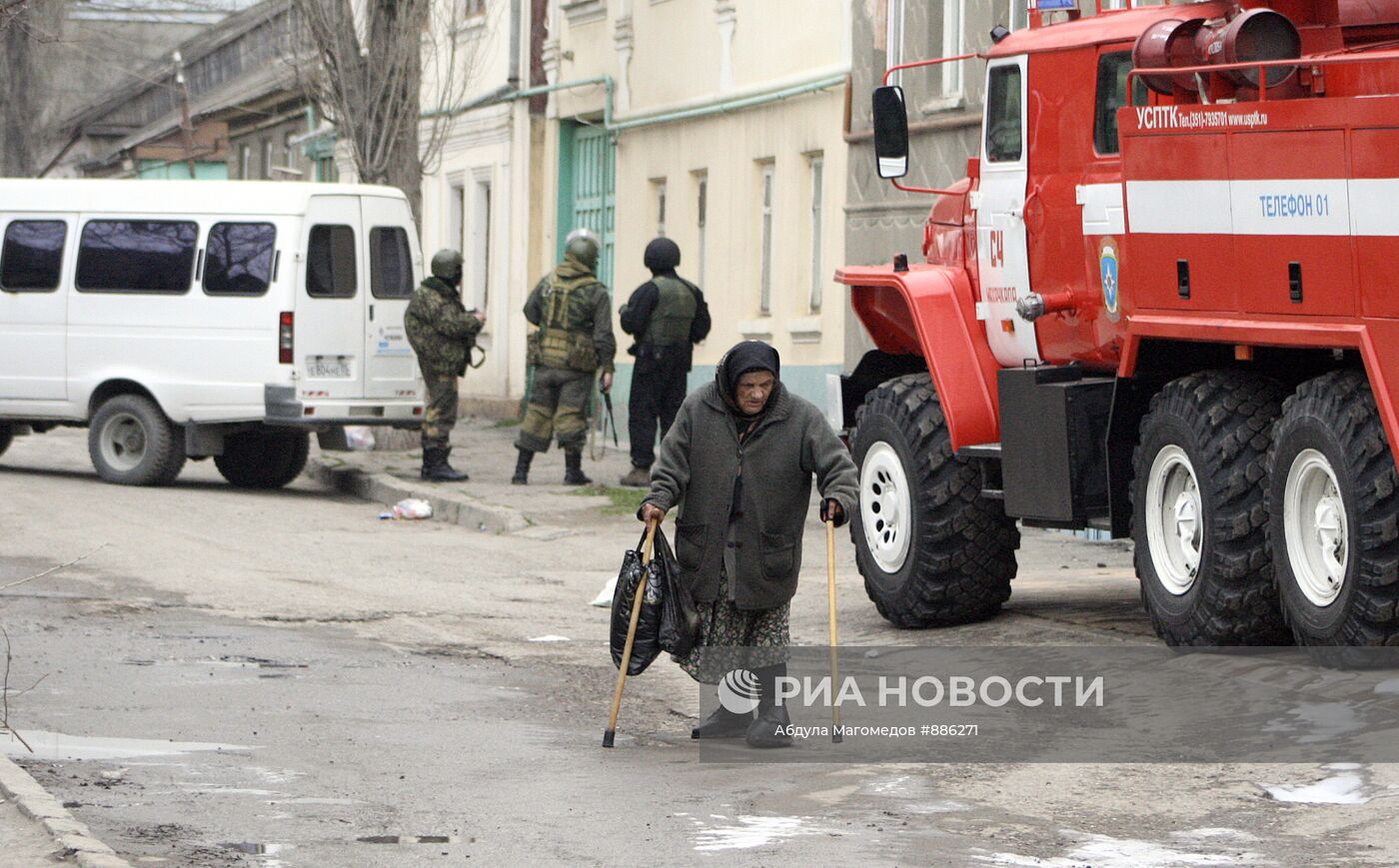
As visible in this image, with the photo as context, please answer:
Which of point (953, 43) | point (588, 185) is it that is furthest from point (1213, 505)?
point (588, 185)

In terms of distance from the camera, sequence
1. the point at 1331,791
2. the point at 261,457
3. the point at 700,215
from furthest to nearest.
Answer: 1. the point at 700,215
2. the point at 261,457
3. the point at 1331,791

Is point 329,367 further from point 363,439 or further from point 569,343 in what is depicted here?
point 363,439

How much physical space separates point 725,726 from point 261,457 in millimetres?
13077

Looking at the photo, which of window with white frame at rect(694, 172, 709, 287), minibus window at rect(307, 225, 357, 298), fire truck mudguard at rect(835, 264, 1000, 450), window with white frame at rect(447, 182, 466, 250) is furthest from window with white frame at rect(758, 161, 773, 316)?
fire truck mudguard at rect(835, 264, 1000, 450)

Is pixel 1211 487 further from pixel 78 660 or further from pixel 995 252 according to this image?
pixel 78 660

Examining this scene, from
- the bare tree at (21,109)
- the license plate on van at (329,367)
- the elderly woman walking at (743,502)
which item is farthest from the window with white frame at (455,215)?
the elderly woman walking at (743,502)

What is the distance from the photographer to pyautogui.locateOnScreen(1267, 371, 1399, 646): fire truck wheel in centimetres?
897

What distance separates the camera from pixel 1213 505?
9.98 meters

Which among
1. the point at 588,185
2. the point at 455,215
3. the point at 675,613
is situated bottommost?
the point at 675,613

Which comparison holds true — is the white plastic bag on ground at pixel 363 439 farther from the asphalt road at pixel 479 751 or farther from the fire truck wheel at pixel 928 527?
the fire truck wheel at pixel 928 527

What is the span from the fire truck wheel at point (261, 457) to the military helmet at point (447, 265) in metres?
2.04

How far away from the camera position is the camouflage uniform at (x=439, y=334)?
20688 millimetres

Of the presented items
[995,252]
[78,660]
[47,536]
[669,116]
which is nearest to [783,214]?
[669,116]

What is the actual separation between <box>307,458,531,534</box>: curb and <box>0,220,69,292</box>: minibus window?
9.80 ft
